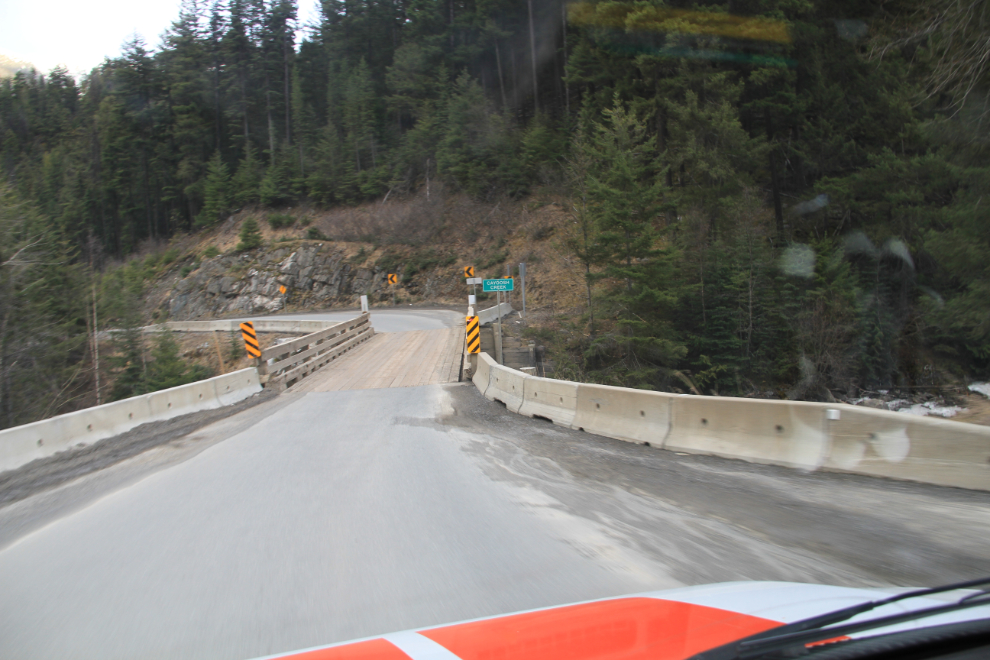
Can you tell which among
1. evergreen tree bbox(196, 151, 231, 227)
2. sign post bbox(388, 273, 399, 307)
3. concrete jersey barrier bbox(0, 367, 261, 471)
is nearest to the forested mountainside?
concrete jersey barrier bbox(0, 367, 261, 471)

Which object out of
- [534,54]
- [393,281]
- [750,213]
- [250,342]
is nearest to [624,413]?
[250,342]

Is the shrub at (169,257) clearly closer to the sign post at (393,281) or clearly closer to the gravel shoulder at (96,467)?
the sign post at (393,281)

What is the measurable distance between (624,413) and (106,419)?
8.62 m

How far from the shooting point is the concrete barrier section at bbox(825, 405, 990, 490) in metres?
4.94

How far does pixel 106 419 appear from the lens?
10117 millimetres

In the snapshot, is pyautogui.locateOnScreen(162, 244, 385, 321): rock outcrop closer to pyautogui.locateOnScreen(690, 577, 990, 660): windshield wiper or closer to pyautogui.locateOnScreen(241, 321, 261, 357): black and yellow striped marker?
pyautogui.locateOnScreen(241, 321, 261, 357): black and yellow striped marker

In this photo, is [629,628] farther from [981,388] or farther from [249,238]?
[249,238]

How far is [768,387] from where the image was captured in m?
26.2

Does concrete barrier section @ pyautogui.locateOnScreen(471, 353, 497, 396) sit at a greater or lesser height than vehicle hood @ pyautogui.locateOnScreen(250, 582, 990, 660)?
lesser

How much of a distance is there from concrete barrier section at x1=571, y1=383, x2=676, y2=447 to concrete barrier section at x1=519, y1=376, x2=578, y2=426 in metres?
0.20

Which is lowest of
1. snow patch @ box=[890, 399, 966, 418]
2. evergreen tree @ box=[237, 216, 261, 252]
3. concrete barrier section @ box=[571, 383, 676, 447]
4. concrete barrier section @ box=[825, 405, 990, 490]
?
snow patch @ box=[890, 399, 966, 418]

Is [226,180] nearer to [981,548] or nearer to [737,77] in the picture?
[737,77]

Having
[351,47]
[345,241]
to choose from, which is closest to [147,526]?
[345,241]

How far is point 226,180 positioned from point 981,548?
252 feet
